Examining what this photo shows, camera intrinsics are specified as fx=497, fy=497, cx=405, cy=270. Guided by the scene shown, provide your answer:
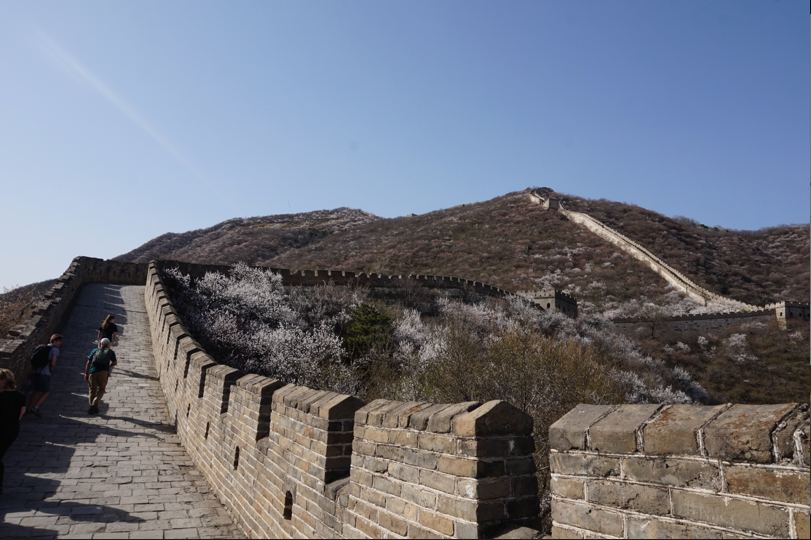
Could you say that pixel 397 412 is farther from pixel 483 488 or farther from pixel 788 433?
pixel 788 433

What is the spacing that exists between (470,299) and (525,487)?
31.1m

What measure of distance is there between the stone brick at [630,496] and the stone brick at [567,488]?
0.12 ft

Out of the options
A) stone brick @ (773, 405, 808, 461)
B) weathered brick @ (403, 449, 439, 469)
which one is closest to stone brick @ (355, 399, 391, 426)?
weathered brick @ (403, 449, 439, 469)

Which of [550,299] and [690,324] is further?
[690,324]

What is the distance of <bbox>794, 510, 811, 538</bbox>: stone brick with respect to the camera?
1.36 metres

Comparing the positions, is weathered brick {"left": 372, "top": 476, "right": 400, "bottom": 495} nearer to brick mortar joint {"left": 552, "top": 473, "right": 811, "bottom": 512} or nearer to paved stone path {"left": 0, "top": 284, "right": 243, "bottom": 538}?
brick mortar joint {"left": 552, "top": 473, "right": 811, "bottom": 512}

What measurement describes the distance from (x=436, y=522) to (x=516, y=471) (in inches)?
17.4

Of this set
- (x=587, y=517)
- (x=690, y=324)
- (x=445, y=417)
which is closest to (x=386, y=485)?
(x=445, y=417)

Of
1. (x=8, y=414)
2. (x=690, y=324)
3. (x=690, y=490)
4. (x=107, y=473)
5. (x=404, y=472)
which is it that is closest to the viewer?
(x=690, y=490)

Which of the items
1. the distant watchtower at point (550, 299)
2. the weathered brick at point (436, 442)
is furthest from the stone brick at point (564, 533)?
the distant watchtower at point (550, 299)

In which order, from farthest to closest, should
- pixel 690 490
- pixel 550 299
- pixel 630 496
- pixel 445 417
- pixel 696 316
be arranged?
pixel 696 316
pixel 550 299
pixel 445 417
pixel 630 496
pixel 690 490

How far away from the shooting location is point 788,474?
1.40 metres

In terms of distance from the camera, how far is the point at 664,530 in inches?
64.5

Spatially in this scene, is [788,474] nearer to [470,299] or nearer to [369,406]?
[369,406]
